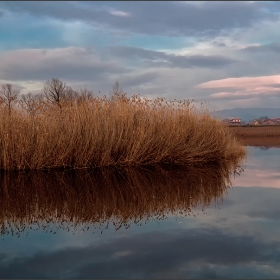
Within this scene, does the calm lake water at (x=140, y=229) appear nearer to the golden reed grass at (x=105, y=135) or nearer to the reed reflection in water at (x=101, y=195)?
the reed reflection in water at (x=101, y=195)

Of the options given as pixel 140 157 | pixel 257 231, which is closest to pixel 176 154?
pixel 140 157

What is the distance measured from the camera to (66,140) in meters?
8.34

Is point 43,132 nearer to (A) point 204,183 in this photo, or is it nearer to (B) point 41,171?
(B) point 41,171

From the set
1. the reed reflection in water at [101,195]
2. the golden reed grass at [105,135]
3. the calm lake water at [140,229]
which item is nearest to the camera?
the calm lake water at [140,229]

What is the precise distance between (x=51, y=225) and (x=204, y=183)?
3415 millimetres

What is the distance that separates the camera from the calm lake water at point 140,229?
9.66 ft

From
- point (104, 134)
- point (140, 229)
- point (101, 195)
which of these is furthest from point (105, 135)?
point (140, 229)

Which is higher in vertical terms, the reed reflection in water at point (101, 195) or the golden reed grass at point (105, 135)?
the golden reed grass at point (105, 135)

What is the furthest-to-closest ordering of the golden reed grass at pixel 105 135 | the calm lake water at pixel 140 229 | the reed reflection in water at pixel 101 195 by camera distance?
1. the golden reed grass at pixel 105 135
2. the reed reflection in water at pixel 101 195
3. the calm lake water at pixel 140 229

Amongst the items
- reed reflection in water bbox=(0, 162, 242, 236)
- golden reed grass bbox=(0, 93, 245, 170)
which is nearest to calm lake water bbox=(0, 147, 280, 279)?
reed reflection in water bbox=(0, 162, 242, 236)

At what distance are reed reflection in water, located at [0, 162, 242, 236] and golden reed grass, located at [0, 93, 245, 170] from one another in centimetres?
52

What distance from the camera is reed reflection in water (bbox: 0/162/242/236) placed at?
4387 millimetres

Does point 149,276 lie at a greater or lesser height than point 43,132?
lesser

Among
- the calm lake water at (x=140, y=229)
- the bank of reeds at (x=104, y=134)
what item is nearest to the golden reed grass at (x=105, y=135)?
the bank of reeds at (x=104, y=134)
